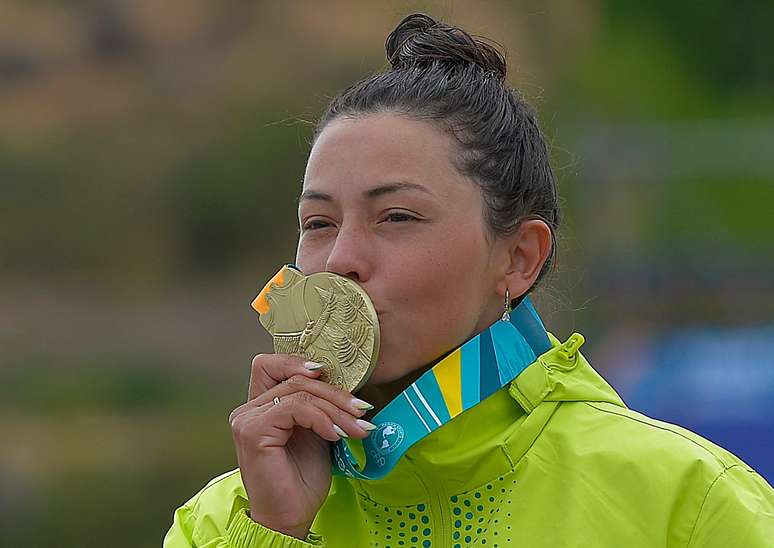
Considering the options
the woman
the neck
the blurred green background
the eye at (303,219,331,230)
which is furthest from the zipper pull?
the blurred green background

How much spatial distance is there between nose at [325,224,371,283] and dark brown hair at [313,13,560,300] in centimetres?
23

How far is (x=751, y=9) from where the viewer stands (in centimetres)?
1933

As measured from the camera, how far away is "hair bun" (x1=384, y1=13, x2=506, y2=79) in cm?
246

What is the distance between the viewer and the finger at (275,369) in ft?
7.11

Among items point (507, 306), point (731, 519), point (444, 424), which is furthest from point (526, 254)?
point (731, 519)

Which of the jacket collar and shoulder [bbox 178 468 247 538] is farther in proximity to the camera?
shoulder [bbox 178 468 247 538]

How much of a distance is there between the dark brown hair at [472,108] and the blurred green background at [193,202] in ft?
25.6

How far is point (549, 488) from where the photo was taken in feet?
6.88

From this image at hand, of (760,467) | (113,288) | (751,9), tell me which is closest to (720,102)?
(751,9)

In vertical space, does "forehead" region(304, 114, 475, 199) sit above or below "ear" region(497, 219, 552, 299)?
above

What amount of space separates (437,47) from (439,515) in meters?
0.90

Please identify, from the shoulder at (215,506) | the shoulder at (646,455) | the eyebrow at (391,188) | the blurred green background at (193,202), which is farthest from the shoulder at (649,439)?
the blurred green background at (193,202)

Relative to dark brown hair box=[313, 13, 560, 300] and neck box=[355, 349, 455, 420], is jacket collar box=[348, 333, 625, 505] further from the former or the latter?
dark brown hair box=[313, 13, 560, 300]

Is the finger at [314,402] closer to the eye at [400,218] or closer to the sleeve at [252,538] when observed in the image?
the sleeve at [252,538]
